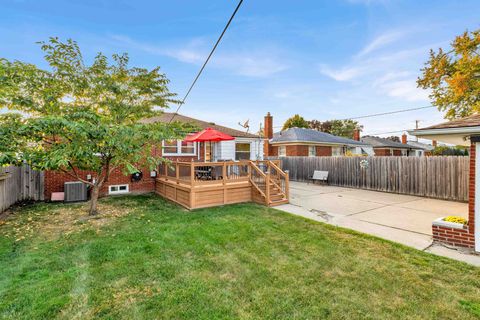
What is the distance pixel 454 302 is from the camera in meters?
2.57

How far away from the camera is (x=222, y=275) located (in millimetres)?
3229

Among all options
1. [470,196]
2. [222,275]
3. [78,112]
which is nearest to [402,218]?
[470,196]

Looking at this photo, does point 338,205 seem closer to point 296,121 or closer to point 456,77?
point 456,77

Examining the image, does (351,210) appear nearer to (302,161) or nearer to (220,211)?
(220,211)

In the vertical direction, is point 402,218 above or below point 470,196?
below

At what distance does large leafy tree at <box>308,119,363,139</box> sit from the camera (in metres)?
41.9

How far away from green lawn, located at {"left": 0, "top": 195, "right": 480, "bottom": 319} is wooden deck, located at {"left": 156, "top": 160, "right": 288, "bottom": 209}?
206cm

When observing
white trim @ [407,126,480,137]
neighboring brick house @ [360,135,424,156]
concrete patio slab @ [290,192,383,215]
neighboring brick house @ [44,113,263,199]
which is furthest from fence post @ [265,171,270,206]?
neighboring brick house @ [360,135,424,156]

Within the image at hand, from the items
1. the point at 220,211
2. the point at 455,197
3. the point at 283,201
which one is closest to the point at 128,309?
the point at 220,211

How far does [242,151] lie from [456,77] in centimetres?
1248

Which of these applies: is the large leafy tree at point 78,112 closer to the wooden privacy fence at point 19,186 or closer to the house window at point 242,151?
the wooden privacy fence at point 19,186

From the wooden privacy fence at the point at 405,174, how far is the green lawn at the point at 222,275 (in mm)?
7406

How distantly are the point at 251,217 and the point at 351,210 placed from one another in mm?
3503

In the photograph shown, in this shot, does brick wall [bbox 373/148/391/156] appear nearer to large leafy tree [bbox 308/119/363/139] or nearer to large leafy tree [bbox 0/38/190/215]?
large leafy tree [bbox 308/119/363/139]
